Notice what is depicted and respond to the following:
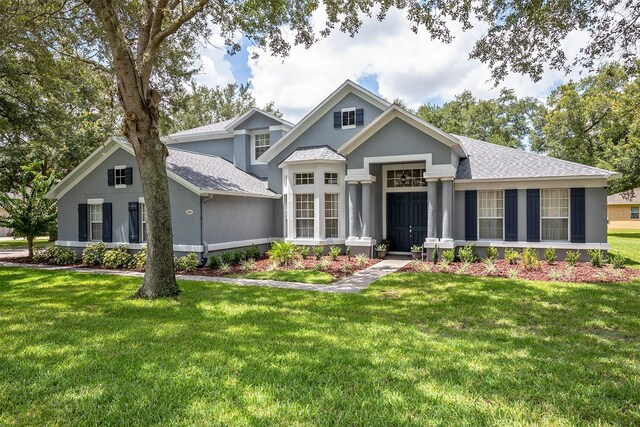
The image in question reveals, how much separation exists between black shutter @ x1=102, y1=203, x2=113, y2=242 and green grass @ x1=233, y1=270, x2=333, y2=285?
672cm

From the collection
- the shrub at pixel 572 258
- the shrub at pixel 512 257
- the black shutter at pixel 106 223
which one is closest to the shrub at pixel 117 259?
the black shutter at pixel 106 223

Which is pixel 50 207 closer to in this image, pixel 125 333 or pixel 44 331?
pixel 44 331

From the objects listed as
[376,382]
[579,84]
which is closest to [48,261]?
[376,382]

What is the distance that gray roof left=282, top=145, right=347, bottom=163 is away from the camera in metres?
15.0

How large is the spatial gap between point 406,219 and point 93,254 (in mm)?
12730

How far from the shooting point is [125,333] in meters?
5.79

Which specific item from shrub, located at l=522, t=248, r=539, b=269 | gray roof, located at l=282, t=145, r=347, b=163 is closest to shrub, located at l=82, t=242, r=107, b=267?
gray roof, located at l=282, t=145, r=347, b=163

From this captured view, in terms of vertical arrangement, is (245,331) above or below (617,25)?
below

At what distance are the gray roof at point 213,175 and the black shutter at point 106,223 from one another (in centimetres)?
317

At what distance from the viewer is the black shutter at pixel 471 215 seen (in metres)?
13.9

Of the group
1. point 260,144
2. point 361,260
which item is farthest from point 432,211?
point 260,144

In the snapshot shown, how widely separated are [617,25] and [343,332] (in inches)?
337

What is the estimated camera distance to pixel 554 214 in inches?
523

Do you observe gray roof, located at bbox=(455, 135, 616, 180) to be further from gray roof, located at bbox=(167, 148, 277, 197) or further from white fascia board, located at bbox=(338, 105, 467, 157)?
gray roof, located at bbox=(167, 148, 277, 197)
